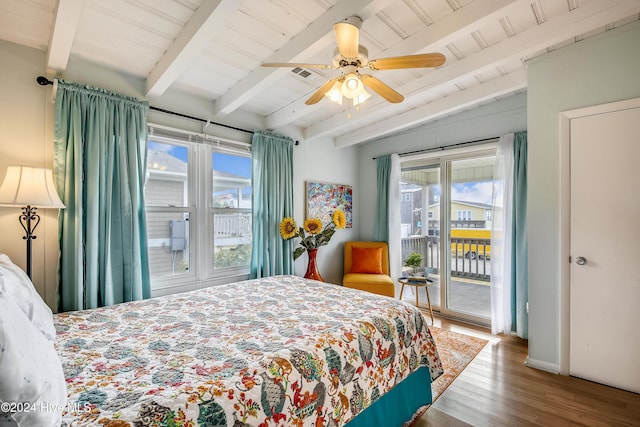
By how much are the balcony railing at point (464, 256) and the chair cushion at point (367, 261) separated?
66cm

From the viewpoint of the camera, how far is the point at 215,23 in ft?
5.58

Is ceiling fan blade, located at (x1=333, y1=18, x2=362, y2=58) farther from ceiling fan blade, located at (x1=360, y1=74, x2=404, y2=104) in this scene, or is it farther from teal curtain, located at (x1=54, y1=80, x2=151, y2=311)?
teal curtain, located at (x1=54, y1=80, x2=151, y2=311)

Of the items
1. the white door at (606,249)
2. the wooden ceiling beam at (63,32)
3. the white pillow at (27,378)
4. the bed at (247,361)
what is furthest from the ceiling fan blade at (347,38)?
the white door at (606,249)

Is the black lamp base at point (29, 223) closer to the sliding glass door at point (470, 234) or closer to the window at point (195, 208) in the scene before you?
the window at point (195, 208)

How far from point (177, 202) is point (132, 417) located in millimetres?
2235

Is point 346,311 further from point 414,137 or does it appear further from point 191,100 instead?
point 414,137

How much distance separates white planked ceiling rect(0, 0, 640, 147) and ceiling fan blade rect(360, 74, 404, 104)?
359 millimetres

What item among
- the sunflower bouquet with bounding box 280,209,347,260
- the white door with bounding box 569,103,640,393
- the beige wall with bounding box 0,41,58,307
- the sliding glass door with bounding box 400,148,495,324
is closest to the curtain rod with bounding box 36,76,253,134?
the beige wall with bounding box 0,41,58,307

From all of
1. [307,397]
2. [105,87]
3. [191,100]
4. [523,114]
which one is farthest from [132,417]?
[523,114]

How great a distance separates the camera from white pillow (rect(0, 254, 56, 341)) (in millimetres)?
1282

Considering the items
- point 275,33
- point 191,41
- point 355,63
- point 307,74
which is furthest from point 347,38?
point 307,74

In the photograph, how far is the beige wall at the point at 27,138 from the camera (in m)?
1.98

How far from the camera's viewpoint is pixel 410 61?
1646 millimetres

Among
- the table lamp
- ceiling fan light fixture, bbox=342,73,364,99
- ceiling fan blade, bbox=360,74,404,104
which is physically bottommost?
the table lamp
